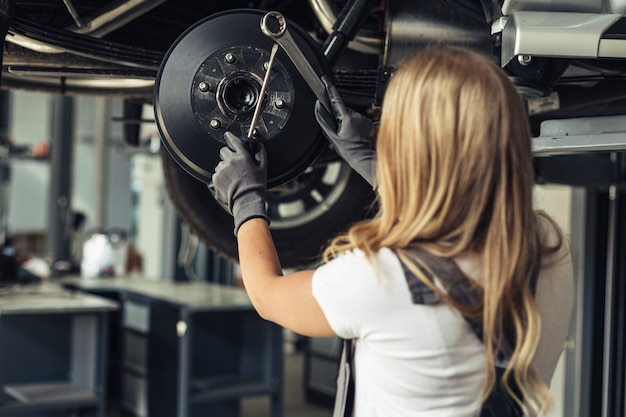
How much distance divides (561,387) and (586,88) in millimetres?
2122

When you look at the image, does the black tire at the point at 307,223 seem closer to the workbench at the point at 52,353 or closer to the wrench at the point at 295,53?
the wrench at the point at 295,53

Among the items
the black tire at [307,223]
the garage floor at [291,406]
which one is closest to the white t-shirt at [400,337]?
the black tire at [307,223]

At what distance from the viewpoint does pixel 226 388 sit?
4.31m

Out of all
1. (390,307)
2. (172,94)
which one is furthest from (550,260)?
(172,94)

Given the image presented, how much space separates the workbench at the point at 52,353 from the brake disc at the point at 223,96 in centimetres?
282

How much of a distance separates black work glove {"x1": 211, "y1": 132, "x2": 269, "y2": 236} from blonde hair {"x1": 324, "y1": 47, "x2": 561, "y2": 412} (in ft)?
0.67

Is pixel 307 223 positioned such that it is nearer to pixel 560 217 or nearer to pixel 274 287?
pixel 274 287

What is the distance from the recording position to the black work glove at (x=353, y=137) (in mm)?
1277

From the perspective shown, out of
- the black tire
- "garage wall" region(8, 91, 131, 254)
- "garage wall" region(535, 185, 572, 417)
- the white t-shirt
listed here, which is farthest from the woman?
"garage wall" region(8, 91, 131, 254)

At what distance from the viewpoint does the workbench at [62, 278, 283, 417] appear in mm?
4270

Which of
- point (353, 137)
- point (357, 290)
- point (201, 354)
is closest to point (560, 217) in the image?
point (201, 354)

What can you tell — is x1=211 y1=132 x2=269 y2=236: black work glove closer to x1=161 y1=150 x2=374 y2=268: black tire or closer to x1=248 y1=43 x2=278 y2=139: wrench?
x1=248 y1=43 x2=278 y2=139: wrench

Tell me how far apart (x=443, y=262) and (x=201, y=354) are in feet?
11.8

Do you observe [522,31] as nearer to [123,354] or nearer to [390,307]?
[390,307]
